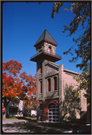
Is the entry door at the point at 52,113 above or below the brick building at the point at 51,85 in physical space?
below

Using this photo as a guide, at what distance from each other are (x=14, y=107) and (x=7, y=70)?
1840 cm

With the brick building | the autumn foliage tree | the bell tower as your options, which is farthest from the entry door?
the autumn foliage tree

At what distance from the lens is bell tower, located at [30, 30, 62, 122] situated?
25.6 metres

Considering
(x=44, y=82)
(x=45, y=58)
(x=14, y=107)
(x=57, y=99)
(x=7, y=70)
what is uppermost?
(x=45, y=58)

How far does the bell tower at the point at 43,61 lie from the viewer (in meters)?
25.6

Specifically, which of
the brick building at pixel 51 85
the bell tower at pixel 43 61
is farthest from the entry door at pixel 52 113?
the bell tower at pixel 43 61

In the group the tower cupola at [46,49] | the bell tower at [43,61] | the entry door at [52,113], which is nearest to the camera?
the entry door at [52,113]

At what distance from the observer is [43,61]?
27219mm

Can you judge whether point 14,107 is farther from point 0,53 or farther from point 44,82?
point 0,53

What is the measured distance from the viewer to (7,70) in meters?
30.4

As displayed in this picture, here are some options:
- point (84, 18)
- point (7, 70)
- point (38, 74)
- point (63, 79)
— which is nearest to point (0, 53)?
point (84, 18)

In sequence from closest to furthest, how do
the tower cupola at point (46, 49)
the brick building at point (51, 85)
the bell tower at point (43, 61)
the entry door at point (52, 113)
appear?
the brick building at point (51, 85) → the entry door at point (52, 113) → the bell tower at point (43, 61) → the tower cupola at point (46, 49)

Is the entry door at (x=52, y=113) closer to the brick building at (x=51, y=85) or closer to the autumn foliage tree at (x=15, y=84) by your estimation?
the brick building at (x=51, y=85)

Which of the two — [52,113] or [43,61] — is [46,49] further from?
[52,113]
